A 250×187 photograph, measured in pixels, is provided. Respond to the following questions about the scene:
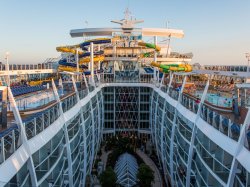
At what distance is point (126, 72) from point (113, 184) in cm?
2086

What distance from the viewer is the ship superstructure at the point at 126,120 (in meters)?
8.71

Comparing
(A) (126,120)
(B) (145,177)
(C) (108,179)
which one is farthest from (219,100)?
(A) (126,120)

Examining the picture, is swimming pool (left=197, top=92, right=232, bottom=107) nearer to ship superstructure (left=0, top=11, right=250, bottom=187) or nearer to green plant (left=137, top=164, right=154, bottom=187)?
ship superstructure (left=0, top=11, right=250, bottom=187)

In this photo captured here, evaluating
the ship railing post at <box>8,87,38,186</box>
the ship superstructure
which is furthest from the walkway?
the ship railing post at <box>8,87,38,186</box>

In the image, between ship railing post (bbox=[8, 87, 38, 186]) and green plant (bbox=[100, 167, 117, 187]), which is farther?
green plant (bbox=[100, 167, 117, 187])

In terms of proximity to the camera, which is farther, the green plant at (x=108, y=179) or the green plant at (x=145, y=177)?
the green plant at (x=145, y=177)

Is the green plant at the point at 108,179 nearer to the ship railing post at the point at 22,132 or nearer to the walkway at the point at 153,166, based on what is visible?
the walkway at the point at 153,166

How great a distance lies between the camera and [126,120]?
3494cm

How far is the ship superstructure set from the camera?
871cm

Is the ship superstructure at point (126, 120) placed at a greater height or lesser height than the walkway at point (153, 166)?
greater

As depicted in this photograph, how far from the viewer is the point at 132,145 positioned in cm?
3055

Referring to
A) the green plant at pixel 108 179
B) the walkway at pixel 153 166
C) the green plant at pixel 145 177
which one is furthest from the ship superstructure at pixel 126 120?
the green plant at pixel 145 177

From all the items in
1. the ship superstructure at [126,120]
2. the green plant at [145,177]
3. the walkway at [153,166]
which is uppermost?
the ship superstructure at [126,120]

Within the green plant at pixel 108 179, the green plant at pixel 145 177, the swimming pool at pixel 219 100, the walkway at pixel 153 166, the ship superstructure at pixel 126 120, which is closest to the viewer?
the ship superstructure at pixel 126 120
